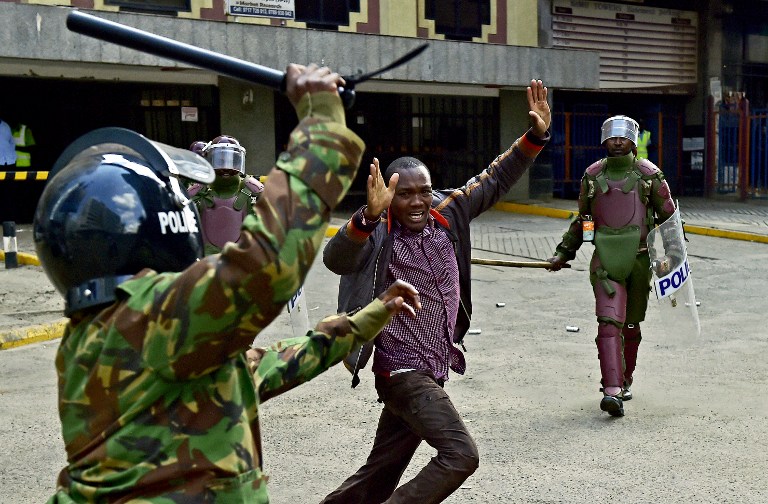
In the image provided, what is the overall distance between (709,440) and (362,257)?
9.26ft

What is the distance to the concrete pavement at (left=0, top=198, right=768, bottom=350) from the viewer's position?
9.16 meters

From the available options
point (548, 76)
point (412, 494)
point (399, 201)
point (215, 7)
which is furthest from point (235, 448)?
point (548, 76)

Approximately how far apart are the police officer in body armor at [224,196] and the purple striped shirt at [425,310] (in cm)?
302

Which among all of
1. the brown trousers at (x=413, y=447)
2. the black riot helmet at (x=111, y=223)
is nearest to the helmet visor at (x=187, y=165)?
the black riot helmet at (x=111, y=223)

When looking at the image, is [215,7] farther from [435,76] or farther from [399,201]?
[399,201]

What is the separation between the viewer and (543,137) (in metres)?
4.54

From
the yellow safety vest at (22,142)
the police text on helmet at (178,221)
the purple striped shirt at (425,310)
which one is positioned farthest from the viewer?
the yellow safety vest at (22,142)

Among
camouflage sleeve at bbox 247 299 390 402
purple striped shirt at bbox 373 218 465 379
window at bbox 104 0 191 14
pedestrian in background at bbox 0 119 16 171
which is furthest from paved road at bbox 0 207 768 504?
window at bbox 104 0 191 14

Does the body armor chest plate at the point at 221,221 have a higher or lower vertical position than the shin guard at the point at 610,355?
higher

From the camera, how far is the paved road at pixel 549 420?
5.21m

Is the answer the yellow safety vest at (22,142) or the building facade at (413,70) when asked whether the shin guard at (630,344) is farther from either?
the yellow safety vest at (22,142)

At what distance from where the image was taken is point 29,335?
8.95 metres

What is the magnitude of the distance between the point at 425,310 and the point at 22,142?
13.2m

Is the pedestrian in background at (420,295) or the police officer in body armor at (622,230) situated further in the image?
the police officer in body armor at (622,230)
